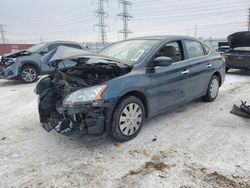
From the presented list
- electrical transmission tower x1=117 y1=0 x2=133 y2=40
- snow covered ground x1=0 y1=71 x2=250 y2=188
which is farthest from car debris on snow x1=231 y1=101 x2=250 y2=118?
electrical transmission tower x1=117 y1=0 x2=133 y2=40

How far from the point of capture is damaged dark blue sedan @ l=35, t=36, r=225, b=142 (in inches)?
136

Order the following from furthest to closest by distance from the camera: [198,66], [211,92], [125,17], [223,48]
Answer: [125,17]
[223,48]
[211,92]
[198,66]

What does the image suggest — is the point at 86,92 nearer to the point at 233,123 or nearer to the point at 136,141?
the point at 136,141

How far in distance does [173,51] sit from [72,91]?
209 cm

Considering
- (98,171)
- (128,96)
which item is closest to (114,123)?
(128,96)

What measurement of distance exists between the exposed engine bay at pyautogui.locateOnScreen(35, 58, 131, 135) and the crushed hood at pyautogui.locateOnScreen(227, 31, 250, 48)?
7113 millimetres

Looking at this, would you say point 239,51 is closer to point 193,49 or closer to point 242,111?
point 193,49

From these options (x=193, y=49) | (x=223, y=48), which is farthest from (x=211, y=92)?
(x=223, y=48)

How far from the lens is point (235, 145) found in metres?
3.65

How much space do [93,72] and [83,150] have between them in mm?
1184

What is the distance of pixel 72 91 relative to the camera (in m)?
3.65

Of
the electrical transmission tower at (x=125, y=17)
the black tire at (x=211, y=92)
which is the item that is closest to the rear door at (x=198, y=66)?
the black tire at (x=211, y=92)

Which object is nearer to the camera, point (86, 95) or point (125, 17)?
point (86, 95)

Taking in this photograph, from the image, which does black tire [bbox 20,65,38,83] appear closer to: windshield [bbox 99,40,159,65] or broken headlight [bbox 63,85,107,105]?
windshield [bbox 99,40,159,65]
